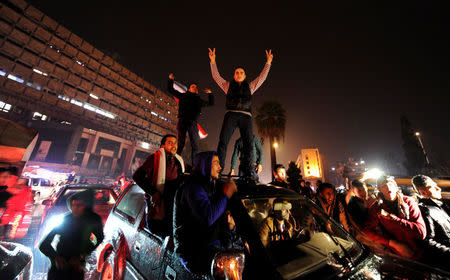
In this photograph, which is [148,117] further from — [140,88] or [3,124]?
[3,124]

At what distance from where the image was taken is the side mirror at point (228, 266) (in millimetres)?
1106

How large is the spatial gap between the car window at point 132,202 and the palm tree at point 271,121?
61.4ft

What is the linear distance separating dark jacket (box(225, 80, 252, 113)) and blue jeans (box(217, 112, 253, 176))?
0.16 m

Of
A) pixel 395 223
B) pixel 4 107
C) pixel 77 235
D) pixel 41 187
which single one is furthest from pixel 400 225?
pixel 4 107

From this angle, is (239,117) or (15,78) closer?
(239,117)

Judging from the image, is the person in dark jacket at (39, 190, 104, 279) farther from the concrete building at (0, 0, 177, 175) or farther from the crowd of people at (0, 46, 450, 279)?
the concrete building at (0, 0, 177, 175)

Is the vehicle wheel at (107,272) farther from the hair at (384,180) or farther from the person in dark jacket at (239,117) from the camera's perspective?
the hair at (384,180)

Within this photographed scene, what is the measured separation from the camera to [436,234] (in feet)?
8.78

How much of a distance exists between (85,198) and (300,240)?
337 centimetres

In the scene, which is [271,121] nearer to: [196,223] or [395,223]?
[395,223]

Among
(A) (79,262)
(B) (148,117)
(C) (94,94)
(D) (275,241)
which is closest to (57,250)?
(A) (79,262)

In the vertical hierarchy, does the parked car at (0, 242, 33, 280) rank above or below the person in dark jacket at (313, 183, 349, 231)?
below

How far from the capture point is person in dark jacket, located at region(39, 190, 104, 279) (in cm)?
254

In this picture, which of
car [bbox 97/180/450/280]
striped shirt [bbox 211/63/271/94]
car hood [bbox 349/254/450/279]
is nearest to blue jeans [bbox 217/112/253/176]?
striped shirt [bbox 211/63/271/94]
